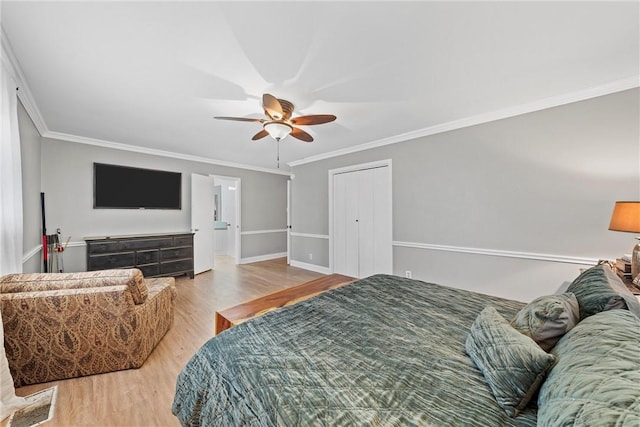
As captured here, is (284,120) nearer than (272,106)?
No

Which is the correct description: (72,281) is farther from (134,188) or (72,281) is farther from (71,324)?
(134,188)

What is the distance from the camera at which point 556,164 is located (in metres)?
2.55

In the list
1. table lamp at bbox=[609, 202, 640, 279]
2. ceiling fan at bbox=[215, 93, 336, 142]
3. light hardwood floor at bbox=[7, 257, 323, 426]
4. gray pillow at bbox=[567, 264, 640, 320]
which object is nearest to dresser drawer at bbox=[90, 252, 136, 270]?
light hardwood floor at bbox=[7, 257, 323, 426]

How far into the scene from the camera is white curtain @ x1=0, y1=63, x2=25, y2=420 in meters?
1.76

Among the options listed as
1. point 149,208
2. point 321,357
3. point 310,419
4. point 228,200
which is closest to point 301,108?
point 321,357

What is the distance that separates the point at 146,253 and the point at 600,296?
204 inches

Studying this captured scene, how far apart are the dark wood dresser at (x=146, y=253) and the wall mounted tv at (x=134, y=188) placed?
2.06 ft

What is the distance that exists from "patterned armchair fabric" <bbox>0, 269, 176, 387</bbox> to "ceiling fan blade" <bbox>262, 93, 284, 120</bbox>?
1784 mm

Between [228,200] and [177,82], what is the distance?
5357 millimetres

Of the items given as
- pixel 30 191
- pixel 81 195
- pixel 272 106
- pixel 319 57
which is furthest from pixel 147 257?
pixel 319 57

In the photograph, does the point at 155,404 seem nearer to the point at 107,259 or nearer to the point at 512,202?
the point at 107,259

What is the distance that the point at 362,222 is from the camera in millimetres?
4285

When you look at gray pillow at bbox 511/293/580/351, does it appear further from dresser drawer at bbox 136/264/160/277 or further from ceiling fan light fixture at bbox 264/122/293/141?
dresser drawer at bbox 136/264/160/277

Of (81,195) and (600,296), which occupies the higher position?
(81,195)
